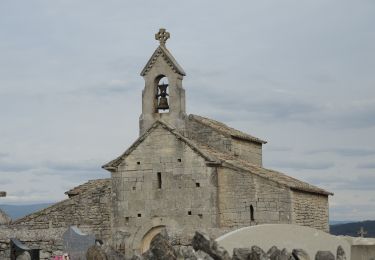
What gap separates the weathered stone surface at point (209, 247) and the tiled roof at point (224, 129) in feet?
58.0

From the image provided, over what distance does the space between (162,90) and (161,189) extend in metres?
3.52

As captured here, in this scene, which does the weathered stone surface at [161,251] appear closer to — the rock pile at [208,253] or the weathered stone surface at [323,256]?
the rock pile at [208,253]

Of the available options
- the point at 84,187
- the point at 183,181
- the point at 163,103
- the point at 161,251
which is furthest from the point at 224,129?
the point at 161,251

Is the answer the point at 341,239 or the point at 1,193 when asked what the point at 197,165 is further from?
the point at 341,239

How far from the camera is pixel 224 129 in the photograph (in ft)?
114

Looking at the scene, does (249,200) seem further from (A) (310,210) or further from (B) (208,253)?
(B) (208,253)

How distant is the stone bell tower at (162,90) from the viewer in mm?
32719

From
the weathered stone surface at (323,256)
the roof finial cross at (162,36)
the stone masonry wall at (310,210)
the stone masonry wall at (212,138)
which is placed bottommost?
the weathered stone surface at (323,256)

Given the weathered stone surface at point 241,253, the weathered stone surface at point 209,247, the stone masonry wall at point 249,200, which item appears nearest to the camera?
the weathered stone surface at point 241,253

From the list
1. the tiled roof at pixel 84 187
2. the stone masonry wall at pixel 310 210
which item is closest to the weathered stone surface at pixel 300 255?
the stone masonry wall at pixel 310 210

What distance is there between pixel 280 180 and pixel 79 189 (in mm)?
10053

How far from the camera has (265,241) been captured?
57.2 feet

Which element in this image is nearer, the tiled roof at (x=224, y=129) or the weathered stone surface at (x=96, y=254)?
the weathered stone surface at (x=96, y=254)

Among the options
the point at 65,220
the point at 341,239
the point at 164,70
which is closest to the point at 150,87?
the point at 164,70
